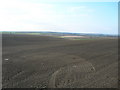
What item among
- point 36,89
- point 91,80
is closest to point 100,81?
point 91,80

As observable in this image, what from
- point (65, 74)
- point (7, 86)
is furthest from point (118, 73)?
point (7, 86)

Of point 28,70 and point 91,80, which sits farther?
point 28,70

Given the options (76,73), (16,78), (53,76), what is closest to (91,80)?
(76,73)

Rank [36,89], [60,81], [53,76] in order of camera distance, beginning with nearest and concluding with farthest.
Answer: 1. [36,89]
2. [60,81]
3. [53,76]

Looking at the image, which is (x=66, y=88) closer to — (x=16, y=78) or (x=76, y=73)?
(x=76, y=73)

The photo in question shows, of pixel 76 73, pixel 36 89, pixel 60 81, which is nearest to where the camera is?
pixel 36 89

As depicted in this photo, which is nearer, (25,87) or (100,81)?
(25,87)

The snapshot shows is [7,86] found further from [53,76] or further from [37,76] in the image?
[53,76]

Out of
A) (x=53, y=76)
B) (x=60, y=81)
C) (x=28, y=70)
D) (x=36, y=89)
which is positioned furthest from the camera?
(x=28, y=70)

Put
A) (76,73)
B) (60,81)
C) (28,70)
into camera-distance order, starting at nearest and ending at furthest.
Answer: (60,81), (76,73), (28,70)
